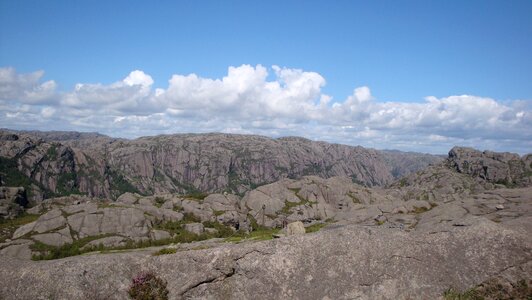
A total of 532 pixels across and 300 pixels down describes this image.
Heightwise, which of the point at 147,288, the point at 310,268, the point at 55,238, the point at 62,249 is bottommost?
the point at 62,249

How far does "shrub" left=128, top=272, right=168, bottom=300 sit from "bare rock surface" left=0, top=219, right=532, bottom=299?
1.21ft

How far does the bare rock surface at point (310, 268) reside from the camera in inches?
822

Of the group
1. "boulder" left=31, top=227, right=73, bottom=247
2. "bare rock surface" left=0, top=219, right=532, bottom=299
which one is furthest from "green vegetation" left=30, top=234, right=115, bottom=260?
"bare rock surface" left=0, top=219, right=532, bottom=299

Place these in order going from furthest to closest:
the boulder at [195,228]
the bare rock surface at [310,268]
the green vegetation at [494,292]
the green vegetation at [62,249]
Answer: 1. the boulder at [195,228]
2. the green vegetation at [62,249]
3. the bare rock surface at [310,268]
4. the green vegetation at [494,292]

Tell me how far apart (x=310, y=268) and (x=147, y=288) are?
9.29 m

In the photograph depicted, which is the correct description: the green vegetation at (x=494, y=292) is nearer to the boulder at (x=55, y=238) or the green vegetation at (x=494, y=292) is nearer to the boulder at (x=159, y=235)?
the boulder at (x=159, y=235)

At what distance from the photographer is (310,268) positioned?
22.4 metres

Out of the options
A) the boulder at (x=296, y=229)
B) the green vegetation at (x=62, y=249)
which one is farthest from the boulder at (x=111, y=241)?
the boulder at (x=296, y=229)

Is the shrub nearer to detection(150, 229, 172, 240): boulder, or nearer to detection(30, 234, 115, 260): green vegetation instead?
detection(30, 234, 115, 260): green vegetation

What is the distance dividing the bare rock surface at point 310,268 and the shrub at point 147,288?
1.21 ft

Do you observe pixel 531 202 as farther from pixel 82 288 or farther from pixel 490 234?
pixel 82 288

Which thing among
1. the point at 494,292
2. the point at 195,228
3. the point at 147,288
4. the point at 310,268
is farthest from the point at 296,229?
the point at 195,228

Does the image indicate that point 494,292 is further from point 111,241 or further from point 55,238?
point 55,238

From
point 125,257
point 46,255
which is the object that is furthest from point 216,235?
point 125,257
